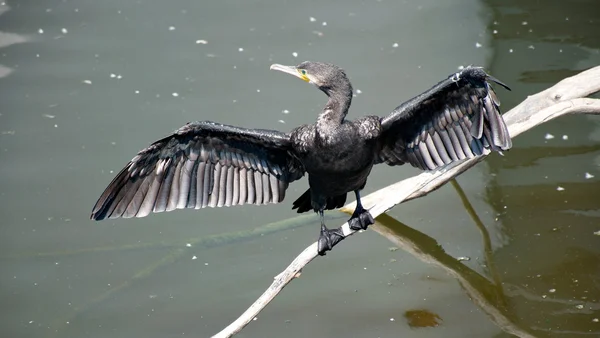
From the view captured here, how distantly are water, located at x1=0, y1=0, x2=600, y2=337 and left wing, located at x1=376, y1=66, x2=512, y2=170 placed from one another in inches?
54.9

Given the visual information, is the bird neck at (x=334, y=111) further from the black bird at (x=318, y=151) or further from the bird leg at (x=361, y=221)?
the bird leg at (x=361, y=221)

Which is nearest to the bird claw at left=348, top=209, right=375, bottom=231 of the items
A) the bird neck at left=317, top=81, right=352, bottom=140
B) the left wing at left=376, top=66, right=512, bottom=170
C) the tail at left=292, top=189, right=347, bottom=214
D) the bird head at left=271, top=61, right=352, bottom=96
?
the tail at left=292, top=189, right=347, bottom=214

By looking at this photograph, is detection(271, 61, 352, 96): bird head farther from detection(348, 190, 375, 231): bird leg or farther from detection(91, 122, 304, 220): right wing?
detection(348, 190, 375, 231): bird leg

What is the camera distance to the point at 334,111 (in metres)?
4.96

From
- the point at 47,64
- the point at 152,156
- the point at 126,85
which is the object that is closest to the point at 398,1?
the point at 126,85

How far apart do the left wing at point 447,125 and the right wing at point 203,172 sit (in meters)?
0.64

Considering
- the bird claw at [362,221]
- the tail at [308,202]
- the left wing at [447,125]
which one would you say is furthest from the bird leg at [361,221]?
the left wing at [447,125]

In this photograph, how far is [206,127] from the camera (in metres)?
5.06

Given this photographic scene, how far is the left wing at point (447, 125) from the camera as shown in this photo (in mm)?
4715

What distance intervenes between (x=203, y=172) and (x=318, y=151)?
0.81m

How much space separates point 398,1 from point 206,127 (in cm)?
469

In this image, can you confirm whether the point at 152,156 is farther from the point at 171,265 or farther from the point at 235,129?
the point at 171,265

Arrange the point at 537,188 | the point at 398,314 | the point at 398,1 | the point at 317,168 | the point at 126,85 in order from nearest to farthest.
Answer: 1. the point at 317,168
2. the point at 398,314
3. the point at 537,188
4. the point at 126,85
5. the point at 398,1

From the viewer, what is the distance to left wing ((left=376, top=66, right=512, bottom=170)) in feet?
15.5
